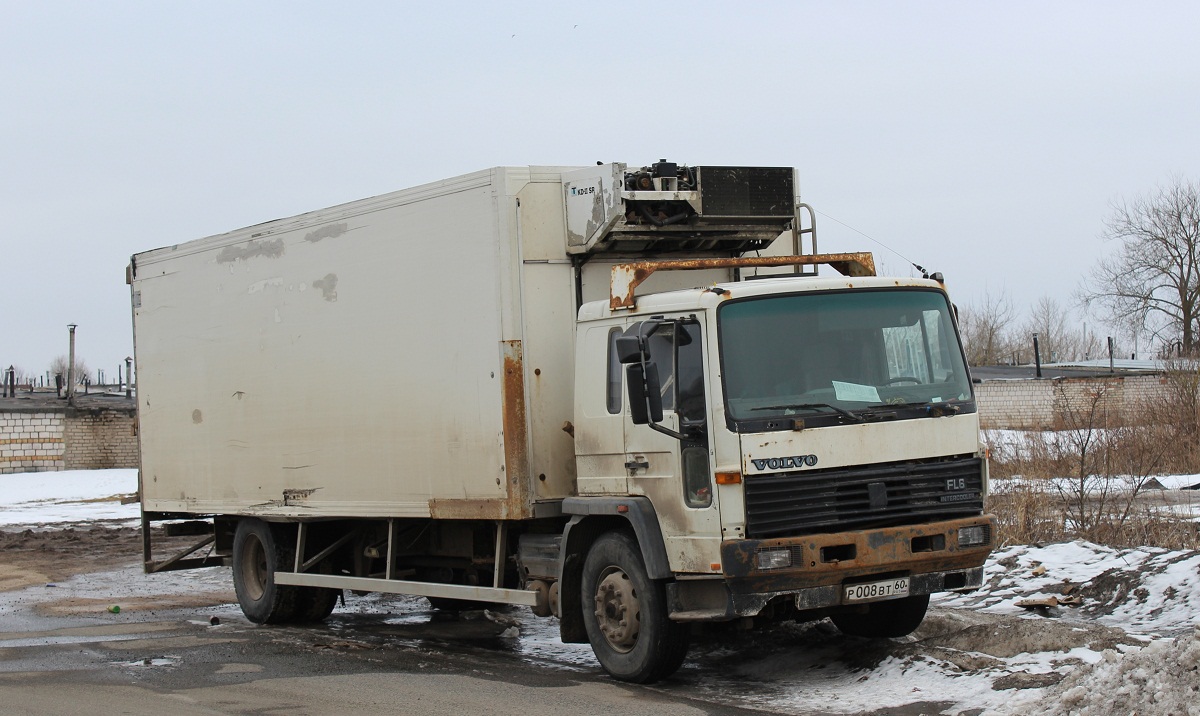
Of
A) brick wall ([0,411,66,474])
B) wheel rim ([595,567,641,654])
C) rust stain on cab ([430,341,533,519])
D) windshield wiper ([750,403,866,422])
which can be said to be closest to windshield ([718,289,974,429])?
windshield wiper ([750,403,866,422])

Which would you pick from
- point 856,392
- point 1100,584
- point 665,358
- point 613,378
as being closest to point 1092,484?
point 1100,584

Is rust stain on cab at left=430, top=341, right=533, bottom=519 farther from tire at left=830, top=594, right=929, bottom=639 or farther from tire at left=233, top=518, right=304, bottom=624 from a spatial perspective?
tire at left=233, top=518, right=304, bottom=624

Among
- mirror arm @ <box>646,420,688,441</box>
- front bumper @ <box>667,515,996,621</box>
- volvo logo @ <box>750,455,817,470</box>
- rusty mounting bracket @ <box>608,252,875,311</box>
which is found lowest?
front bumper @ <box>667,515,996,621</box>

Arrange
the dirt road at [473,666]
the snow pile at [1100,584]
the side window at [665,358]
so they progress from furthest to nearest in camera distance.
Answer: the snow pile at [1100,584]
the side window at [665,358]
the dirt road at [473,666]

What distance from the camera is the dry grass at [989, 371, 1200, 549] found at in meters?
12.9

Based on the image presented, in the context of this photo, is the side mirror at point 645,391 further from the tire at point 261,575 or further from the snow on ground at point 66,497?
the snow on ground at point 66,497

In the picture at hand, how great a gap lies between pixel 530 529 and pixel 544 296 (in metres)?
1.74

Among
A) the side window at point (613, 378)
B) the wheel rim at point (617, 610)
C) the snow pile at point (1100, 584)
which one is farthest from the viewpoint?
the snow pile at point (1100, 584)

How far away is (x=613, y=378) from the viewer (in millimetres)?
8648

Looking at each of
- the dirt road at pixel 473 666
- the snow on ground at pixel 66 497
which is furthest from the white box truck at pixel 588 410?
the snow on ground at pixel 66 497

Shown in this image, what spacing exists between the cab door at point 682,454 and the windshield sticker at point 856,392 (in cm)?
83

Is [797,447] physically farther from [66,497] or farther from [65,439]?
[65,439]

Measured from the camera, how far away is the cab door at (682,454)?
25.8 ft

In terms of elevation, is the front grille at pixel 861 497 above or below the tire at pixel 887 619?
above
